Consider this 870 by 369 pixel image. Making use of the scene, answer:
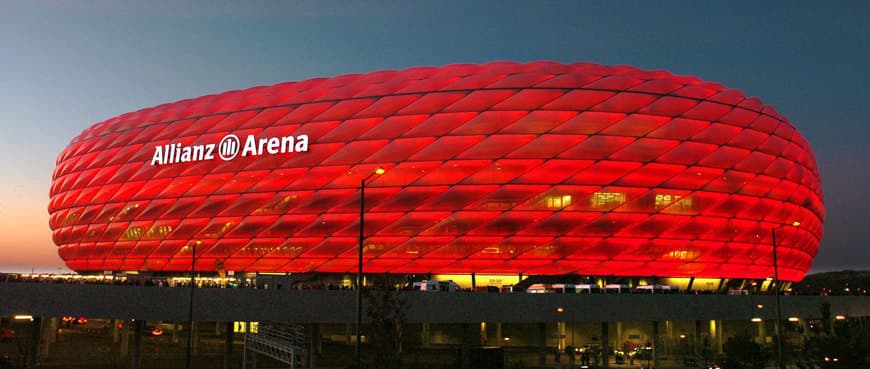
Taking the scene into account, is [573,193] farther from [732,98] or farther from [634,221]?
[732,98]

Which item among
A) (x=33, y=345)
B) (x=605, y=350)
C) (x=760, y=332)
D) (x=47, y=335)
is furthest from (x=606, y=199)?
(x=47, y=335)

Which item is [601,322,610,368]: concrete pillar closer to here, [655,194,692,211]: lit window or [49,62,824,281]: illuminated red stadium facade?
[49,62,824,281]: illuminated red stadium facade

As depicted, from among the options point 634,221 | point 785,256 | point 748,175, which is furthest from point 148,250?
point 785,256

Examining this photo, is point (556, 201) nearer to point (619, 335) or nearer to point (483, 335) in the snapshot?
point (483, 335)

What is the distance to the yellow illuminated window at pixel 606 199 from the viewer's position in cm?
5872

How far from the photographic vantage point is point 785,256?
68.6 m

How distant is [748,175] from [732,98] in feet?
19.5

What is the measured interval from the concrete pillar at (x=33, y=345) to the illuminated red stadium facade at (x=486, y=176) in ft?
54.0

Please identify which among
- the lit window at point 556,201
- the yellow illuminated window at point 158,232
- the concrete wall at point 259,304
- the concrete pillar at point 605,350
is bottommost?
the concrete pillar at point 605,350

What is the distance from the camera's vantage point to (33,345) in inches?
1919

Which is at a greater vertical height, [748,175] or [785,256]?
[748,175]

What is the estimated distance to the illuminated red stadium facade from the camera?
58344 mm

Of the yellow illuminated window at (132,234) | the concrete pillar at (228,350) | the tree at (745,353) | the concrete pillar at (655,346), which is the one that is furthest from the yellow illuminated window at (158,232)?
the tree at (745,353)

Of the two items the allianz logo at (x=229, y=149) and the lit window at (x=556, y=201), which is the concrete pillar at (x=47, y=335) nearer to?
the allianz logo at (x=229, y=149)
